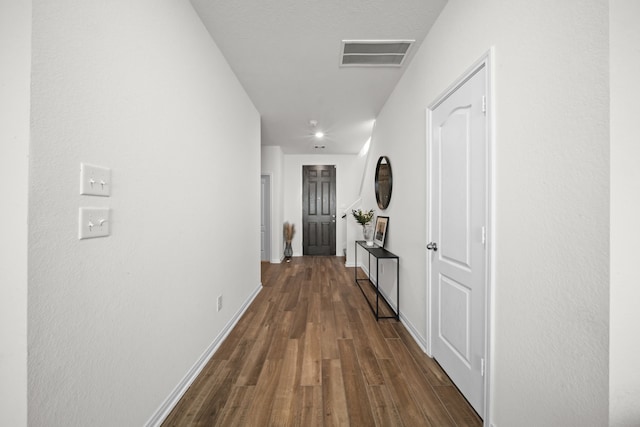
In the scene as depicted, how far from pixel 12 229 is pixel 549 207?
1.77 m

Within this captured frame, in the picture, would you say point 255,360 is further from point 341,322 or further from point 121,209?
point 121,209

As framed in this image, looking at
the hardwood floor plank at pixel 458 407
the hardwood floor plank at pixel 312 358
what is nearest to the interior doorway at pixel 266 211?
the hardwood floor plank at pixel 312 358

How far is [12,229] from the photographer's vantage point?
0.75 metres

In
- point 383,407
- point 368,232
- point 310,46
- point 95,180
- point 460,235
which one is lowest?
point 383,407

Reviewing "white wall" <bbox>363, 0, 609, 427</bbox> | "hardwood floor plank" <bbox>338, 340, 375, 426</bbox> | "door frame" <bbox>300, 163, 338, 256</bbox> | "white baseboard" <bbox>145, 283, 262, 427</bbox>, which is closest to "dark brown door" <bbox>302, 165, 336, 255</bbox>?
"door frame" <bbox>300, 163, 338, 256</bbox>

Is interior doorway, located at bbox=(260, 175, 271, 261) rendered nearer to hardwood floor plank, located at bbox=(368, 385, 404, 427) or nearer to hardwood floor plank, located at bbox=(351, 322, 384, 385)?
hardwood floor plank, located at bbox=(351, 322, 384, 385)

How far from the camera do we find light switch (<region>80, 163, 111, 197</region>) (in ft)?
3.02

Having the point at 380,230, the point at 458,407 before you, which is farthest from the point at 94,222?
the point at 380,230

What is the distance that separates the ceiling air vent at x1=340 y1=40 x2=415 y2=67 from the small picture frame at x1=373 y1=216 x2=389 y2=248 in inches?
67.2

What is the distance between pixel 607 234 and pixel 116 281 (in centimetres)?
175

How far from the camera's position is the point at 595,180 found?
2.68 feet

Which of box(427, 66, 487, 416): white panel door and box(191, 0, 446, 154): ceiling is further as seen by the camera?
box(191, 0, 446, 154): ceiling

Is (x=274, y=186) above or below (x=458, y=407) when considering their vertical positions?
above

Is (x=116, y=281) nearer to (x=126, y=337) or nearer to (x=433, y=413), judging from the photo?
(x=126, y=337)
